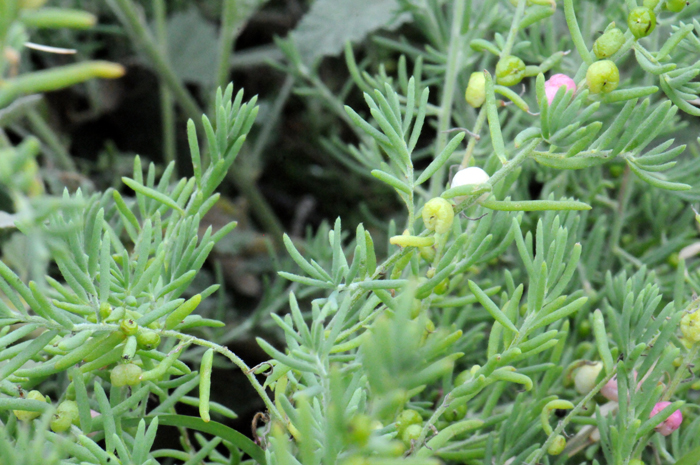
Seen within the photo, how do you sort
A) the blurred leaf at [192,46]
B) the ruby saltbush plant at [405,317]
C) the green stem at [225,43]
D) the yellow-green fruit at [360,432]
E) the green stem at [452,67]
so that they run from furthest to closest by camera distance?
the blurred leaf at [192,46], the green stem at [225,43], the green stem at [452,67], the ruby saltbush plant at [405,317], the yellow-green fruit at [360,432]

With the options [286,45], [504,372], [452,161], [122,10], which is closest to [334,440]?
[504,372]

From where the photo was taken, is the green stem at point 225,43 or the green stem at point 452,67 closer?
the green stem at point 452,67

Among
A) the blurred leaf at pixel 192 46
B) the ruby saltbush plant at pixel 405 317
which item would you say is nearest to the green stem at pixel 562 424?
the ruby saltbush plant at pixel 405 317

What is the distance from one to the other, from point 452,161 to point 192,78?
1.70 feet

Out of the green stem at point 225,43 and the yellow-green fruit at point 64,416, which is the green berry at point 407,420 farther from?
the green stem at point 225,43

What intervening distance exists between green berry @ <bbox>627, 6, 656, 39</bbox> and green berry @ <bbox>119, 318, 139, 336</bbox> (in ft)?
0.86

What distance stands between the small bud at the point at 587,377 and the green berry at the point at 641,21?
0.19 metres

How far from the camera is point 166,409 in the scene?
1.18ft

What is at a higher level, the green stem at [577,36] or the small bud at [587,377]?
the green stem at [577,36]

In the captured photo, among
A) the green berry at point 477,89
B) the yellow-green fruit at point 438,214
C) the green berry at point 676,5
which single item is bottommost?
the yellow-green fruit at point 438,214

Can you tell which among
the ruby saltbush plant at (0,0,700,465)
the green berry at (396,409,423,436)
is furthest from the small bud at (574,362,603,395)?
the green berry at (396,409,423,436)

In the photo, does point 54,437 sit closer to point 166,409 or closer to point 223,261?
point 166,409

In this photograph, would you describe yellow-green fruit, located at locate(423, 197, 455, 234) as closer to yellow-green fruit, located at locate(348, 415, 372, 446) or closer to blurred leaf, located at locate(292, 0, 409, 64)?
yellow-green fruit, located at locate(348, 415, 372, 446)

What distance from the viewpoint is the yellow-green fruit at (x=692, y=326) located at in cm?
32
